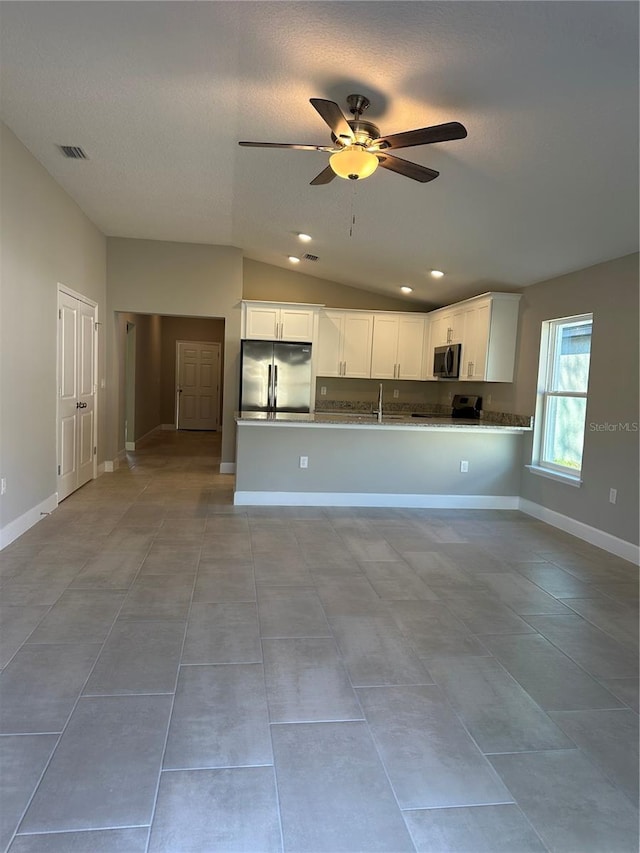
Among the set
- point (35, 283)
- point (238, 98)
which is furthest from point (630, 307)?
point (35, 283)

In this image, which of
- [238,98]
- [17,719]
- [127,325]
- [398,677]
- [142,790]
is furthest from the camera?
[127,325]

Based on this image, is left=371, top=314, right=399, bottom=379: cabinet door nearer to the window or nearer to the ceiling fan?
the window

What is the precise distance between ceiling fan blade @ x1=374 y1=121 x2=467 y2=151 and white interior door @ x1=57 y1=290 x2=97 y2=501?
3564 millimetres

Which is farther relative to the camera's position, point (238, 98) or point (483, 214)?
point (483, 214)

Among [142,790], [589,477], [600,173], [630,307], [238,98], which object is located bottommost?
[142,790]

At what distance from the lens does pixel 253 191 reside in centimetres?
450

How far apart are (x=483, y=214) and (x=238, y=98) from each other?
6.58ft

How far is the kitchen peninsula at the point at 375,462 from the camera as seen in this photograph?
519cm

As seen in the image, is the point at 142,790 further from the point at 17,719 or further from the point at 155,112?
the point at 155,112

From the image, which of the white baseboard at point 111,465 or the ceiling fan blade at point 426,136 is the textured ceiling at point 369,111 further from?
the white baseboard at point 111,465

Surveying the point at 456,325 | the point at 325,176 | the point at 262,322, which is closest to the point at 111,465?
the point at 262,322

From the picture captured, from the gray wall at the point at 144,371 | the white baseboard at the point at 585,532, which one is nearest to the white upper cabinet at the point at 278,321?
the gray wall at the point at 144,371

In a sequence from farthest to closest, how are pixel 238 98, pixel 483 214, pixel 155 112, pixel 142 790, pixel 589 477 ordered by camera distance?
pixel 589 477 < pixel 483 214 < pixel 155 112 < pixel 238 98 < pixel 142 790

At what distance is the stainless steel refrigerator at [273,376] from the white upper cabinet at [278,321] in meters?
0.26
